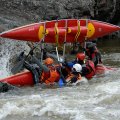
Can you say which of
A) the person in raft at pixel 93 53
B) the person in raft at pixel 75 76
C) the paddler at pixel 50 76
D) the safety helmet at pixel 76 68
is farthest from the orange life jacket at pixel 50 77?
the person in raft at pixel 93 53

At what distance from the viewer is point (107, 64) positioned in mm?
15562

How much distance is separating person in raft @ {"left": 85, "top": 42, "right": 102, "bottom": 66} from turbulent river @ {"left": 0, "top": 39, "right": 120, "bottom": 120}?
0.80 m

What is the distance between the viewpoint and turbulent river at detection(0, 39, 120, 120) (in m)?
8.68

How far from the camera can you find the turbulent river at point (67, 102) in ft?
28.5

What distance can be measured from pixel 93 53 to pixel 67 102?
3.96 meters

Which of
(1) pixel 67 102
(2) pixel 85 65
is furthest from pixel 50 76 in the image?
(1) pixel 67 102

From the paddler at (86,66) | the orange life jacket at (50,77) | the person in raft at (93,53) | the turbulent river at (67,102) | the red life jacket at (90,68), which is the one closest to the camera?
the turbulent river at (67,102)

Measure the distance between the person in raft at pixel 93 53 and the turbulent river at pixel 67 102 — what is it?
80 centimetres

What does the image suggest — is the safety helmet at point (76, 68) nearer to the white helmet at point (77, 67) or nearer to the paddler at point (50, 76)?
the white helmet at point (77, 67)

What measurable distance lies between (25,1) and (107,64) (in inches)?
271

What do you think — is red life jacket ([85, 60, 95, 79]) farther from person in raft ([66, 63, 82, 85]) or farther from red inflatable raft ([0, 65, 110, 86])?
red inflatable raft ([0, 65, 110, 86])

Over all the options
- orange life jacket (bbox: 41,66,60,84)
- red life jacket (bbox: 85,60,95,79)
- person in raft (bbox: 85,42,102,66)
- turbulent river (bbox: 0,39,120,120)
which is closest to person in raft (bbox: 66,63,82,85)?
turbulent river (bbox: 0,39,120,120)

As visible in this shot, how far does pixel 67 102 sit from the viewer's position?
9.55m

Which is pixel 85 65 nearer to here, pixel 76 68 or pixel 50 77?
pixel 76 68
